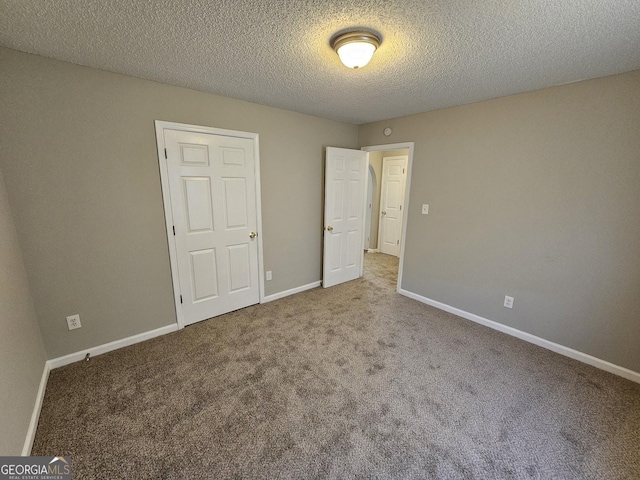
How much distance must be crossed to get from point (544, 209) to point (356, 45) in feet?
7.09

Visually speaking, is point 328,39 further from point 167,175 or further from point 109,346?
point 109,346

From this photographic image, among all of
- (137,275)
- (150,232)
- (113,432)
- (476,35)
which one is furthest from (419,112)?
(113,432)

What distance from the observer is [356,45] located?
4.87 ft

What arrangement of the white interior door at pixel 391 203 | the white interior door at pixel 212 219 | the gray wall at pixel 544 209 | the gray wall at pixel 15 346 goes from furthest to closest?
1. the white interior door at pixel 391 203
2. the white interior door at pixel 212 219
3. the gray wall at pixel 544 209
4. the gray wall at pixel 15 346

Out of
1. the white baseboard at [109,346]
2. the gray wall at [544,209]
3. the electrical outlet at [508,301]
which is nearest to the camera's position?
the gray wall at [544,209]

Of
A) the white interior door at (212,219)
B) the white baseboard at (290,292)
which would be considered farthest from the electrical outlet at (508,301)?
the white interior door at (212,219)

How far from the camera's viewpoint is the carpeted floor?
138cm

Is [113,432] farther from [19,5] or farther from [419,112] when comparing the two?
[419,112]

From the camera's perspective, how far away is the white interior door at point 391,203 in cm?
533

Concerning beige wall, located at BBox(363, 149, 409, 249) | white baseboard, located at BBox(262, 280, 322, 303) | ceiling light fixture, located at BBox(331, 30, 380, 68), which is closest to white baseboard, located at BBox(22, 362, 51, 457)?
white baseboard, located at BBox(262, 280, 322, 303)

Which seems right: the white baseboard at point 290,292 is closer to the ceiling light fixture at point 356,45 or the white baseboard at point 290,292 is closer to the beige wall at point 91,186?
the beige wall at point 91,186

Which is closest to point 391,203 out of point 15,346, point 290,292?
point 290,292

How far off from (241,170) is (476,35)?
87.4 inches

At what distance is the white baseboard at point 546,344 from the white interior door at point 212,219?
2.39m
